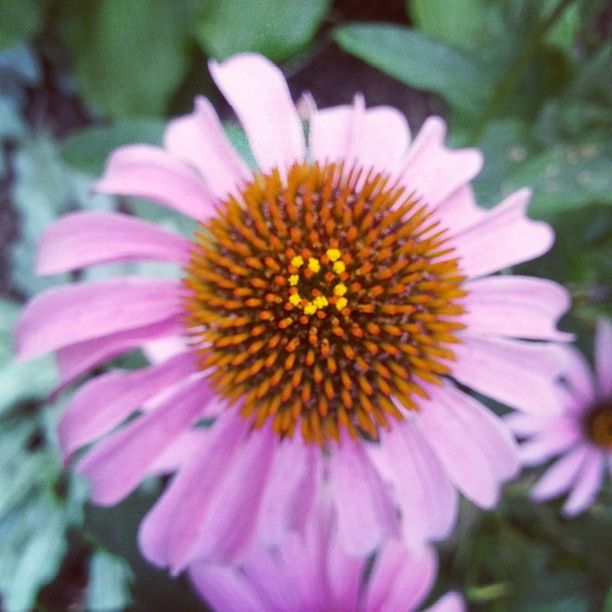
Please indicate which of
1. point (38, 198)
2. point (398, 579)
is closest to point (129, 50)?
point (38, 198)

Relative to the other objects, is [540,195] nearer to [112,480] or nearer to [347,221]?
[347,221]

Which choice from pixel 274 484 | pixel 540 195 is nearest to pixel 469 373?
pixel 274 484

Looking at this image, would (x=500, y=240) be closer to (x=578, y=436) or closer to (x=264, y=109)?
(x=264, y=109)

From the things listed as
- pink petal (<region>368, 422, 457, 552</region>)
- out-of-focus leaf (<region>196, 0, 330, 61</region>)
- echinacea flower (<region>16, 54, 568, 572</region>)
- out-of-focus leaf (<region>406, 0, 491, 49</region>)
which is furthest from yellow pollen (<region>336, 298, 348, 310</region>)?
out-of-focus leaf (<region>406, 0, 491, 49</region>)

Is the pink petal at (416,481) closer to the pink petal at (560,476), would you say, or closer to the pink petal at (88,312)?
the pink petal at (88,312)

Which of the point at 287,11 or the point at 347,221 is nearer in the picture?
the point at 347,221

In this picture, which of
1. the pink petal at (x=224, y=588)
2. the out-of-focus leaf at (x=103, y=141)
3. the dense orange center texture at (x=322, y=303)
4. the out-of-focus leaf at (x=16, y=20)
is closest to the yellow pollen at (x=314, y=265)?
the dense orange center texture at (x=322, y=303)

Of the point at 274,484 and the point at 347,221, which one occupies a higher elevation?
the point at 347,221
